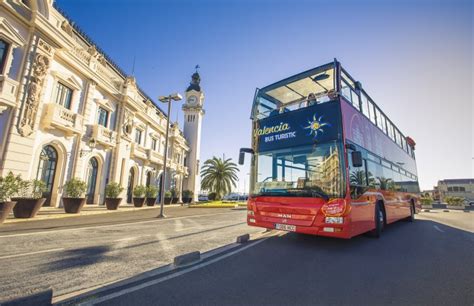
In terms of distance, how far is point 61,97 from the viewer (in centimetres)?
1385

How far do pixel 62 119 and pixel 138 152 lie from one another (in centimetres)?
916

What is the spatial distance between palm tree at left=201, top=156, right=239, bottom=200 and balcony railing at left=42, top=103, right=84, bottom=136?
905 inches

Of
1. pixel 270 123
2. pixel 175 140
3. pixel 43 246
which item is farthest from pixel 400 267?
pixel 175 140

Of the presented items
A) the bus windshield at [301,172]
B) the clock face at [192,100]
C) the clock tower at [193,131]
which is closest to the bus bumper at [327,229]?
the bus windshield at [301,172]

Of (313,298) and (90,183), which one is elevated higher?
(90,183)

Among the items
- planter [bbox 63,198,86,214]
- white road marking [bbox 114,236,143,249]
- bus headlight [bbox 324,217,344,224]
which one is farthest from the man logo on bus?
planter [bbox 63,198,86,214]

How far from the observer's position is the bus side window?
17.3ft

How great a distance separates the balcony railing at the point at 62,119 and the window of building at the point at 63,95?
0.74 meters

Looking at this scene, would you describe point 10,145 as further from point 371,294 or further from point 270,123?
point 371,294

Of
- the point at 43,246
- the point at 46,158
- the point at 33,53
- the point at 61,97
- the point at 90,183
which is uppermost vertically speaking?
the point at 33,53

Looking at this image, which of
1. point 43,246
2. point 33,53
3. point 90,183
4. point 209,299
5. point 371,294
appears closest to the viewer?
point 209,299

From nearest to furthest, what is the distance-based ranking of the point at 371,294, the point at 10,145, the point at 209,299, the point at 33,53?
Result: the point at 209,299 < the point at 371,294 < the point at 10,145 < the point at 33,53

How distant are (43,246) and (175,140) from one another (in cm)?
2732

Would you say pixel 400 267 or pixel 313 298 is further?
pixel 400 267
